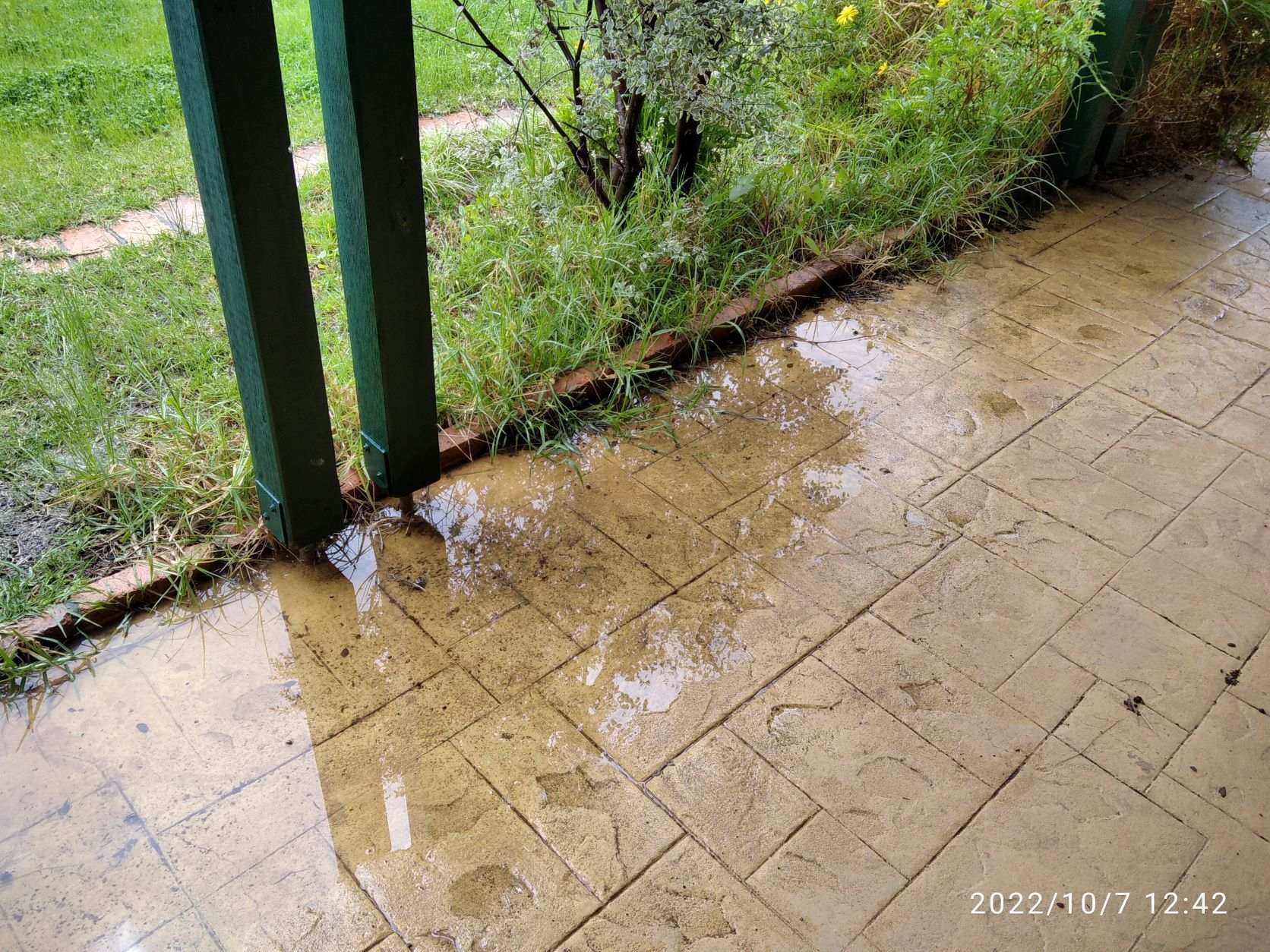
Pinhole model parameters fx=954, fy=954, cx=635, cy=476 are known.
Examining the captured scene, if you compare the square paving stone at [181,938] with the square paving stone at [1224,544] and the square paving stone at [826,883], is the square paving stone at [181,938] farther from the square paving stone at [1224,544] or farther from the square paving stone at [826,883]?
the square paving stone at [1224,544]

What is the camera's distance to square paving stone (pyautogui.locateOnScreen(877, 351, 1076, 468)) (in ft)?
9.55

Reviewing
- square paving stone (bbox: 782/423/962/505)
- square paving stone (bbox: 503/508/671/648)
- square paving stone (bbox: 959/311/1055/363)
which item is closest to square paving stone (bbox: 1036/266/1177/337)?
square paving stone (bbox: 959/311/1055/363)

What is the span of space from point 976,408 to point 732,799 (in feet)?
5.52

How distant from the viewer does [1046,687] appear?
220 cm

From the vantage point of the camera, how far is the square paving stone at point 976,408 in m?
2.91

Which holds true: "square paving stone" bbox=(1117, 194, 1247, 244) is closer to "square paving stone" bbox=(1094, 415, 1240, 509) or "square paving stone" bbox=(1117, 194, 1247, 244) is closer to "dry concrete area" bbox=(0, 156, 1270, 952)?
"dry concrete area" bbox=(0, 156, 1270, 952)

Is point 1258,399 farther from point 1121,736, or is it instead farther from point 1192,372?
point 1121,736

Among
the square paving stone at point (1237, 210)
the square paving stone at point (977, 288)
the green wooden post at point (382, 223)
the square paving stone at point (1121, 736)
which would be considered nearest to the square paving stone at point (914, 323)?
the square paving stone at point (977, 288)

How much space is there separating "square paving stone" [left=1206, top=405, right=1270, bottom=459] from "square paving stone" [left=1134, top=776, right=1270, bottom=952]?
1.42 metres

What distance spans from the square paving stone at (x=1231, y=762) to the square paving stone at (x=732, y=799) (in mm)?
843

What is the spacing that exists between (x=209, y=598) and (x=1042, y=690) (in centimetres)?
195

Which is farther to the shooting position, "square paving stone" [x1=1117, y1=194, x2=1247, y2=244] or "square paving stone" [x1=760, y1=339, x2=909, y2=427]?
"square paving stone" [x1=1117, y1=194, x2=1247, y2=244]

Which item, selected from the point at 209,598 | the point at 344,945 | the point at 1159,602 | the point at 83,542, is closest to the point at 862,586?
the point at 1159,602

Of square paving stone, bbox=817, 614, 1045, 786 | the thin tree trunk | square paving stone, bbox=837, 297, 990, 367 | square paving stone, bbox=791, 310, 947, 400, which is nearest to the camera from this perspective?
square paving stone, bbox=817, 614, 1045, 786
